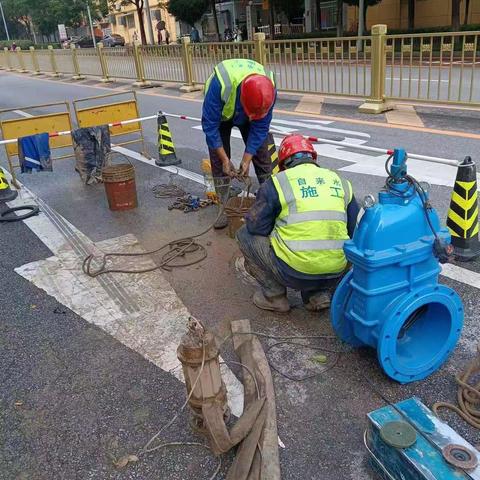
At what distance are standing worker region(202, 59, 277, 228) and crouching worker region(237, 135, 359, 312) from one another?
1.13m

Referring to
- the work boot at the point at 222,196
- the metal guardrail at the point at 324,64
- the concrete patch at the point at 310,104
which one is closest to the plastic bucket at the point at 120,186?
the work boot at the point at 222,196

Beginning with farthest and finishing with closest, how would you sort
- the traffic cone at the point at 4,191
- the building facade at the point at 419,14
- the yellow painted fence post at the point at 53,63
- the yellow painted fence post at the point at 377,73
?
1. the building facade at the point at 419,14
2. the yellow painted fence post at the point at 53,63
3. the yellow painted fence post at the point at 377,73
4. the traffic cone at the point at 4,191

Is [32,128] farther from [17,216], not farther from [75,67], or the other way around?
[75,67]

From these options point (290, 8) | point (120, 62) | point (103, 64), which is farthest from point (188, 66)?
point (290, 8)

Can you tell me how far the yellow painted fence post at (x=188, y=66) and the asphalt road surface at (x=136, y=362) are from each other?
33.0 ft

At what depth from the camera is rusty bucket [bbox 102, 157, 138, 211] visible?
5.75 meters

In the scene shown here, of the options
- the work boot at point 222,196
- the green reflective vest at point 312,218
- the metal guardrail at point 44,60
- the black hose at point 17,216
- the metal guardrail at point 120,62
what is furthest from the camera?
the metal guardrail at point 44,60

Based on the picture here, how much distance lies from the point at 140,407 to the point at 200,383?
25.9 inches

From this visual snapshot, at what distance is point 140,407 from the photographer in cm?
284

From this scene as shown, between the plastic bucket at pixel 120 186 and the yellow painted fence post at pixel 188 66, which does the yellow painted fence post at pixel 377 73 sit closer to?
the plastic bucket at pixel 120 186

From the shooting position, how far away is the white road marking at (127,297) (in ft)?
11.0

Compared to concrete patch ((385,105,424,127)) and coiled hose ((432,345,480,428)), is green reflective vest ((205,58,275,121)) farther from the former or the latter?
concrete patch ((385,105,424,127))

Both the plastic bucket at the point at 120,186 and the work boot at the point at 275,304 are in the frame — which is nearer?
the work boot at the point at 275,304

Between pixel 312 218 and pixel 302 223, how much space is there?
7 cm
